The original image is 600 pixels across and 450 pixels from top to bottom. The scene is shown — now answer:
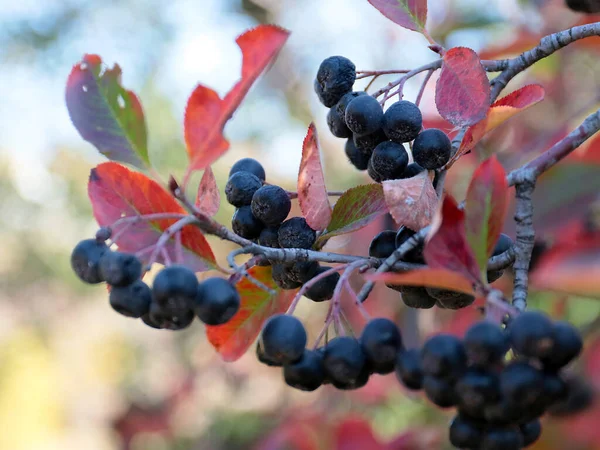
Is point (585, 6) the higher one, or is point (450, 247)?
point (585, 6)

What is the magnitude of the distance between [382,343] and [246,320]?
0.73 feet

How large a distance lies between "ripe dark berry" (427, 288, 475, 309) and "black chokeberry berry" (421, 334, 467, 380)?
140 mm

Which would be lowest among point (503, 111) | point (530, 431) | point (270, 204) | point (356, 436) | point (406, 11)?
point (356, 436)

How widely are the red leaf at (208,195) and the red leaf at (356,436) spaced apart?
45.4 inches

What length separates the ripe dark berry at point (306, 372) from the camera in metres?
0.57

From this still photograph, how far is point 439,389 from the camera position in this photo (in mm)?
483

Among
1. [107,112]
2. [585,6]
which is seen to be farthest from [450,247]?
[585,6]

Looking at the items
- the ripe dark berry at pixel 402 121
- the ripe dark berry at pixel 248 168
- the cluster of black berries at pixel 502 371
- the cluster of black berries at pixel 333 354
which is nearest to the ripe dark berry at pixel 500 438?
the cluster of black berries at pixel 502 371

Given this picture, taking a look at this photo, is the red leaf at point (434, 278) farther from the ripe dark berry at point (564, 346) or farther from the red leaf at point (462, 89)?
the red leaf at point (462, 89)

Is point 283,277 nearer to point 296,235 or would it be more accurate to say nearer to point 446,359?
point 296,235

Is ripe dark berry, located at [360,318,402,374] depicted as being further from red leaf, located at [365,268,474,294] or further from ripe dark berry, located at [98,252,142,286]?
ripe dark berry, located at [98,252,142,286]

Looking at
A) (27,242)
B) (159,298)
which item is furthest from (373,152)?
(27,242)

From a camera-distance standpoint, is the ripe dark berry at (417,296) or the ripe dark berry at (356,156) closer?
the ripe dark berry at (417,296)

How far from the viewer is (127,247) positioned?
645mm
